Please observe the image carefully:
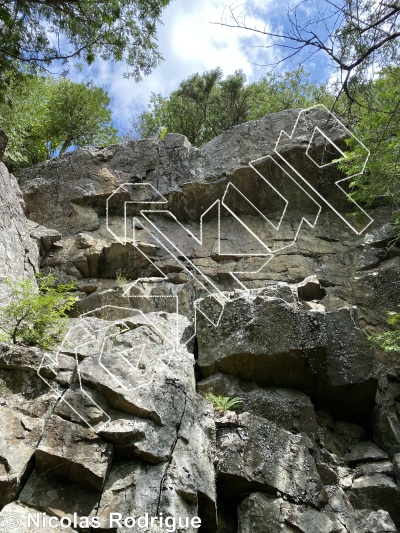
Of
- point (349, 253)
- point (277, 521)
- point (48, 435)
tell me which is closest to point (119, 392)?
point (48, 435)

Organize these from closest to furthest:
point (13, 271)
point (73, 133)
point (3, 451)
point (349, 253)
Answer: point (3, 451) → point (13, 271) → point (349, 253) → point (73, 133)

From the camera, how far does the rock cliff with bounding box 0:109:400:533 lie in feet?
17.9

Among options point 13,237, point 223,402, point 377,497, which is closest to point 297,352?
point 223,402

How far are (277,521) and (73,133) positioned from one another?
16611mm

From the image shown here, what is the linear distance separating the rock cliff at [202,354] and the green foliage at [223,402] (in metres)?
0.29

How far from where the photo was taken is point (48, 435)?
17.8ft

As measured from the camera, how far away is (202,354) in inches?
337

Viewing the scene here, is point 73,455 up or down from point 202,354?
down

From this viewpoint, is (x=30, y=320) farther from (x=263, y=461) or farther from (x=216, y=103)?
(x=216, y=103)

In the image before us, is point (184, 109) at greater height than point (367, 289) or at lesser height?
greater

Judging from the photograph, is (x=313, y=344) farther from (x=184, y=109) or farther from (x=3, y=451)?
(x=184, y=109)

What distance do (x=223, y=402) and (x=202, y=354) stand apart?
124 centimetres

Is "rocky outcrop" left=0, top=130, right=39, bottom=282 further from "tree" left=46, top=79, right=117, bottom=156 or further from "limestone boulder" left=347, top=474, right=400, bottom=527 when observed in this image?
"tree" left=46, top=79, right=117, bottom=156

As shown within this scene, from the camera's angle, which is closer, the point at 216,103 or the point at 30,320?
the point at 30,320
